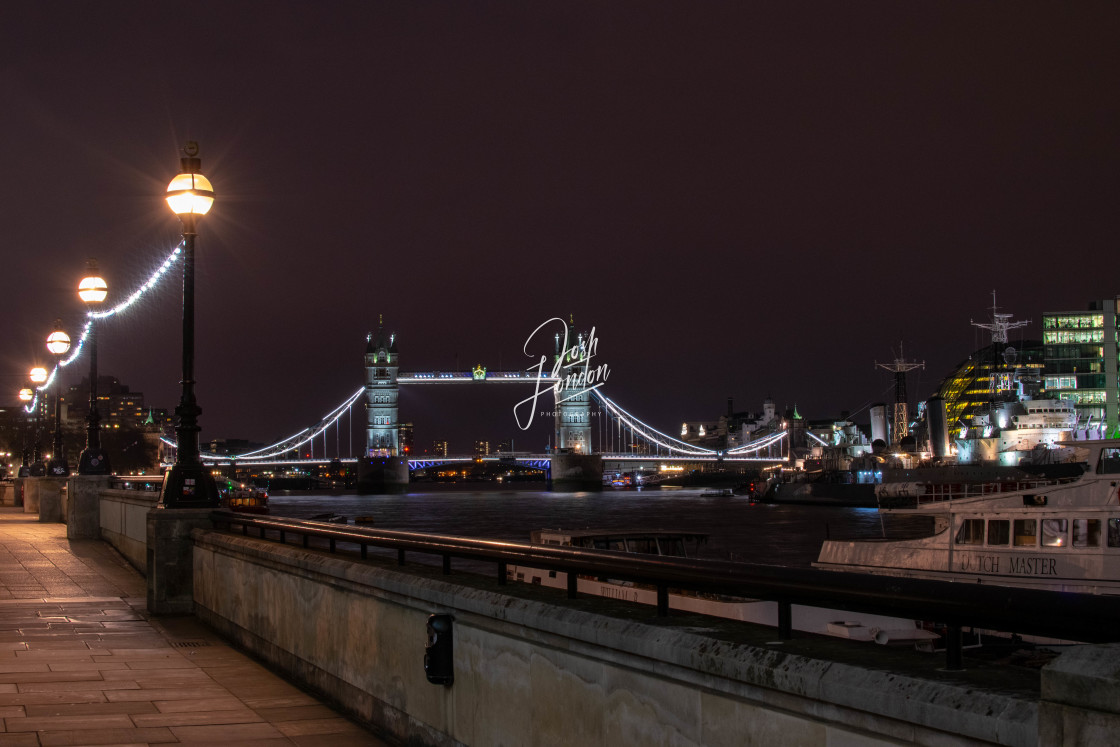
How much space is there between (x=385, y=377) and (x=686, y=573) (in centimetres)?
19118

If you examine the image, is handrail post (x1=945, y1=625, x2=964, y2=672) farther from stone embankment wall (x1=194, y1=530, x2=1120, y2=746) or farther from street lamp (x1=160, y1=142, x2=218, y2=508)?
street lamp (x1=160, y1=142, x2=218, y2=508)

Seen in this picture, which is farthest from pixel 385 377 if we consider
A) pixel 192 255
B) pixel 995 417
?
pixel 192 255

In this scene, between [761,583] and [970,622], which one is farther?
[761,583]

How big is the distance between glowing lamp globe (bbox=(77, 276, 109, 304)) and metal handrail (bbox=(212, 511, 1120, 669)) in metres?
17.4

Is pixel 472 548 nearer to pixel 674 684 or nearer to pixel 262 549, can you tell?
pixel 674 684

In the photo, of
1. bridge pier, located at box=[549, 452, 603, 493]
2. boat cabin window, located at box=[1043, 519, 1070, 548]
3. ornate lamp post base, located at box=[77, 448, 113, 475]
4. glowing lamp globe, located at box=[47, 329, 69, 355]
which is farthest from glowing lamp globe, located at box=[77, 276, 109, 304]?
bridge pier, located at box=[549, 452, 603, 493]

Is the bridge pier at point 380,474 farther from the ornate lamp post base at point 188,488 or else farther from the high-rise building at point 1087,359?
the ornate lamp post base at point 188,488

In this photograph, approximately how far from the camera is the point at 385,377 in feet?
638

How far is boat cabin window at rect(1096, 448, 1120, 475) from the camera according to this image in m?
24.8

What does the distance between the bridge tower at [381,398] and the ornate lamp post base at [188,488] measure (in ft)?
549

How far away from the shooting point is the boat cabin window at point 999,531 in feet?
78.2

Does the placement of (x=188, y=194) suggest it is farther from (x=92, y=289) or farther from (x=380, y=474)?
(x=380, y=474)

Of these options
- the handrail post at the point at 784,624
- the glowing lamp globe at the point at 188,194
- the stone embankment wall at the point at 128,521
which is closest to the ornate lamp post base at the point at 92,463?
the stone embankment wall at the point at 128,521

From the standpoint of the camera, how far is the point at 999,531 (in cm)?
2406
